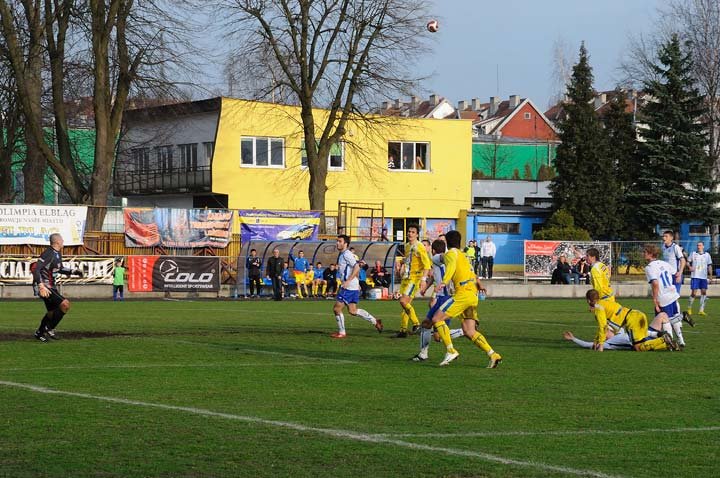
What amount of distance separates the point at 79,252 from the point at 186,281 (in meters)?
3.84

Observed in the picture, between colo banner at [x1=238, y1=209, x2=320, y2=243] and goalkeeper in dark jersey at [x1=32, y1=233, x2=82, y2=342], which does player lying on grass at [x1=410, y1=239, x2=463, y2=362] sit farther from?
colo banner at [x1=238, y1=209, x2=320, y2=243]

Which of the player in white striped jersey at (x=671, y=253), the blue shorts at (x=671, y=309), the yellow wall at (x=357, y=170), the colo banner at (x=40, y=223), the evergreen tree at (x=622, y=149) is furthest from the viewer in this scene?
the evergreen tree at (x=622, y=149)

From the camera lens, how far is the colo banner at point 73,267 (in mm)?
37438

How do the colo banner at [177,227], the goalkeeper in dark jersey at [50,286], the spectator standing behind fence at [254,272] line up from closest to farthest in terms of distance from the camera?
the goalkeeper in dark jersey at [50,286] < the spectator standing behind fence at [254,272] < the colo banner at [177,227]

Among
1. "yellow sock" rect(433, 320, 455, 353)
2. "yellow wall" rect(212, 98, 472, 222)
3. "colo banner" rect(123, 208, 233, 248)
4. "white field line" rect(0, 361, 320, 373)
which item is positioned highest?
"yellow wall" rect(212, 98, 472, 222)

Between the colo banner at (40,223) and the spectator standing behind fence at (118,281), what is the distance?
8.66 ft

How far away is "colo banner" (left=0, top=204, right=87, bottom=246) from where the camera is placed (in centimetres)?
3819

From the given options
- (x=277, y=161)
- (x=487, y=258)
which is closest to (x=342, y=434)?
(x=487, y=258)

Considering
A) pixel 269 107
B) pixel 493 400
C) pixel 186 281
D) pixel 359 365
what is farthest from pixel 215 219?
pixel 493 400

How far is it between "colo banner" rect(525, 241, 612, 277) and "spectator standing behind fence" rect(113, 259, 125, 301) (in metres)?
18.1

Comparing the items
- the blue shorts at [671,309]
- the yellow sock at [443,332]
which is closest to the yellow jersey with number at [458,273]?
the yellow sock at [443,332]

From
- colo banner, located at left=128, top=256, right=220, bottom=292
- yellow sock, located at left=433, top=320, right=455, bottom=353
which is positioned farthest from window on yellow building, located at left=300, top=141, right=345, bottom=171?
yellow sock, located at left=433, top=320, right=455, bottom=353

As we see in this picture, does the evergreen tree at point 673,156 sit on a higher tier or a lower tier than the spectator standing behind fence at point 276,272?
higher

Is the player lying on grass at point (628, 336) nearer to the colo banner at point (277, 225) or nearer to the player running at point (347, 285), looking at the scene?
the player running at point (347, 285)
